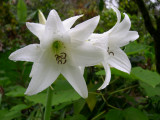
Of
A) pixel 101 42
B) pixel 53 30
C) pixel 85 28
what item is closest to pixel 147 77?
pixel 101 42

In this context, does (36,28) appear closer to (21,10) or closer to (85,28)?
(85,28)

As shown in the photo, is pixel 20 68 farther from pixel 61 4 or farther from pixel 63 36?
pixel 61 4

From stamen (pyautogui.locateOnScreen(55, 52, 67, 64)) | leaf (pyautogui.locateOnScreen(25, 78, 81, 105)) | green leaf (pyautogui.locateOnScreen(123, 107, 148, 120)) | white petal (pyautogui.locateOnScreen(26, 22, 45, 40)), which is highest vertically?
white petal (pyautogui.locateOnScreen(26, 22, 45, 40))

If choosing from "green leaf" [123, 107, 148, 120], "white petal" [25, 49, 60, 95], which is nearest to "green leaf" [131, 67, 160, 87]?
"green leaf" [123, 107, 148, 120]

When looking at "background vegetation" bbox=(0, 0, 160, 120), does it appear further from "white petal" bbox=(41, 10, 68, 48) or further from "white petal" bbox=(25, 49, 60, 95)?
"white petal" bbox=(41, 10, 68, 48)

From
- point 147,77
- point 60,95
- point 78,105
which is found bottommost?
point 78,105

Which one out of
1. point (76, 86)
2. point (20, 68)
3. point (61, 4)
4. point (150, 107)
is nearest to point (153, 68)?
point (150, 107)

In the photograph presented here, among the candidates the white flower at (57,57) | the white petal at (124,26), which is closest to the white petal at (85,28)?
the white flower at (57,57)
